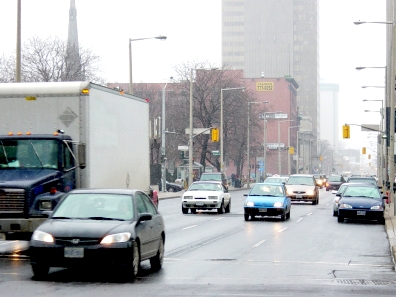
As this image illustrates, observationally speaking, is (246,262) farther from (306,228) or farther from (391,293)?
(306,228)

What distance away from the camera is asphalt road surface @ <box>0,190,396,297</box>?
12039mm

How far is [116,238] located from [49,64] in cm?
5704

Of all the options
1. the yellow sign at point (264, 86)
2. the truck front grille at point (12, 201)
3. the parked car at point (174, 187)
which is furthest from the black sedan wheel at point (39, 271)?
the yellow sign at point (264, 86)

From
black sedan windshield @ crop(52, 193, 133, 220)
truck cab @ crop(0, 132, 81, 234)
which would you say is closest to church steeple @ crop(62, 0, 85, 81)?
truck cab @ crop(0, 132, 81, 234)

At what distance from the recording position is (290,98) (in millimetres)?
158125

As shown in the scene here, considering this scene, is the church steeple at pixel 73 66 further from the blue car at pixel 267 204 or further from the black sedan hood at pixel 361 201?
the black sedan hood at pixel 361 201

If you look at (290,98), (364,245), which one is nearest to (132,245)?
(364,245)

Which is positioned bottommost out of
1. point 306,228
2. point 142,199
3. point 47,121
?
point 306,228

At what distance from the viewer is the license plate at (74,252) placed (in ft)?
40.7

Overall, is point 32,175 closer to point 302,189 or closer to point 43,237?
point 43,237

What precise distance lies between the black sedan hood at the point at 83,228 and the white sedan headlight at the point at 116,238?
0.07m

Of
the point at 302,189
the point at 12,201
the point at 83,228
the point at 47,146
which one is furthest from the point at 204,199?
the point at 83,228

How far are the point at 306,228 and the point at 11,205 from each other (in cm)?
1312

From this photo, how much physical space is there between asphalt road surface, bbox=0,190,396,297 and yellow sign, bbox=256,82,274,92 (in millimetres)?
127580
